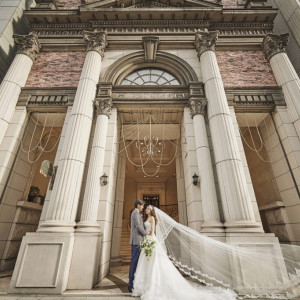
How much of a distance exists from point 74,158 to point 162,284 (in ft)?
15.4

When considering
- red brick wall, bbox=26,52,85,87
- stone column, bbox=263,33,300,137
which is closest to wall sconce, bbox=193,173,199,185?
stone column, bbox=263,33,300,137

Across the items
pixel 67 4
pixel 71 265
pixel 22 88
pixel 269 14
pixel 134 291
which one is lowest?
pixel 134 291

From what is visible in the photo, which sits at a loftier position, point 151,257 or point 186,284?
point 151,257

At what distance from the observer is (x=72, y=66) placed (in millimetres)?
9219

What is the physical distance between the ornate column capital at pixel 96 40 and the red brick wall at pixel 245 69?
6.10 m

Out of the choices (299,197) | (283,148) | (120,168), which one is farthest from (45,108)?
(299,197)

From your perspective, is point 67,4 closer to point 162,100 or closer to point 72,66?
point 72,66

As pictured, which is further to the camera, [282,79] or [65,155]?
[282,79]

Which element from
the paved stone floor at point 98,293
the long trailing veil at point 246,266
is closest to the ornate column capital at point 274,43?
the long trailing veil at point 246,266

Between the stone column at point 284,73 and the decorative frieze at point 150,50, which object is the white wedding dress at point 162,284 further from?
the decorative frieze at point 150,50

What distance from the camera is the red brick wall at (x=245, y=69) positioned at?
8766 millimetres

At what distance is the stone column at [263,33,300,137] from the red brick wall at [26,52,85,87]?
9.78 m

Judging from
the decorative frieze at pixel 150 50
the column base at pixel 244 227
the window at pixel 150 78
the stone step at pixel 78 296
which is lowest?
the stone step at pixel 78 296

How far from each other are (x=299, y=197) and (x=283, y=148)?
6.90ft
